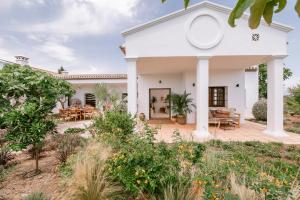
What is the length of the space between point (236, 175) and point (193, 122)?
9.90 metres

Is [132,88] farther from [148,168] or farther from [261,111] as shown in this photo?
[261,111]

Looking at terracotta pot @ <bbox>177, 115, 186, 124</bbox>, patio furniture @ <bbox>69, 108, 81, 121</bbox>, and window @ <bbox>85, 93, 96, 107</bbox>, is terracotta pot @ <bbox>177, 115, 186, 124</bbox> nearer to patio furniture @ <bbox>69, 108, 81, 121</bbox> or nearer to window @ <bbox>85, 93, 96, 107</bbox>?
patio furniture @ <bbox>69, 108, 81, 121</bbox>

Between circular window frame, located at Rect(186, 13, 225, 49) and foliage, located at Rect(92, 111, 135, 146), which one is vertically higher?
circular window frame, located at Rect(186, 13, 225, 49)

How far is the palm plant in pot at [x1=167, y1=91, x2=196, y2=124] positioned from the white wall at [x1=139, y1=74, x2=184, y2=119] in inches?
58.7

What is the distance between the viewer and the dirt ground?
3.70 metres

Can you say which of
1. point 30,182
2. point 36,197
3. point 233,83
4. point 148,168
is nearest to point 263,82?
point 233,83

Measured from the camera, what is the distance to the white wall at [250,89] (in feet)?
59.2

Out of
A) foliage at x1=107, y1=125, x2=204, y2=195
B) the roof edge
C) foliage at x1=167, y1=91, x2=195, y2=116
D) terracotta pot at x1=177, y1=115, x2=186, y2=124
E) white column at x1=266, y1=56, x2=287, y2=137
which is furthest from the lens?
terracotta pot at x1=177, y1=115, x2=186, y2=124

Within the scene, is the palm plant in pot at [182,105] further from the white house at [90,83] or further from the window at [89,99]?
the window at [89,99]

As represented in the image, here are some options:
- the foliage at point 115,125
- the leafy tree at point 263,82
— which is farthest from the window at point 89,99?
the leafy tree at point 263,82

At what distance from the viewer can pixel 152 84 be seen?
14.5 meters

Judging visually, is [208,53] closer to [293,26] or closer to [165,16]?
[165,16]

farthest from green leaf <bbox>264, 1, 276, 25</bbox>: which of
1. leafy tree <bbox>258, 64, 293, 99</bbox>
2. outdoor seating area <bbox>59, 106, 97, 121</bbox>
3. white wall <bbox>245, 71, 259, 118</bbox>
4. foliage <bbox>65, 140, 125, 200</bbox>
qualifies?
leafy tree <bbox>258, 64, 293, 99</bbox>

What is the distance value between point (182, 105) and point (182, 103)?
137mm
